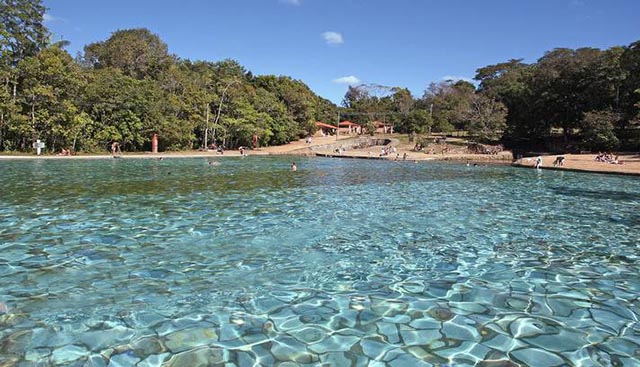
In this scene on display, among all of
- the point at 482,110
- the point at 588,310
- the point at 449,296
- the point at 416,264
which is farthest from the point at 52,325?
the point at 482,110

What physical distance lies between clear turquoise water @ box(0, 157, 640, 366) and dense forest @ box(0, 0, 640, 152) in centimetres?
2556

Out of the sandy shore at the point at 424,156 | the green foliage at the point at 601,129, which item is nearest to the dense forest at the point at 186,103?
the green foliage at the point at 601,129

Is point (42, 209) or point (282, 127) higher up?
point (282, 127)

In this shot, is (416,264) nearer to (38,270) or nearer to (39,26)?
(38,270)

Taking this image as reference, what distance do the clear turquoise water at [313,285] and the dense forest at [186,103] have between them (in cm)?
2556

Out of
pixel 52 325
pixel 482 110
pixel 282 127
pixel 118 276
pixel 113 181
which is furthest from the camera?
pixel 282 127

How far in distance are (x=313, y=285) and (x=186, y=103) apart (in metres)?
44.8

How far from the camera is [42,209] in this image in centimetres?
1182

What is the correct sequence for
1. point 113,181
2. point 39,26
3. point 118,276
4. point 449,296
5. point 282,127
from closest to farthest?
1. point 449,296
2. point 118,276
3. point 113,181
4. point 39,26
5. point 282,127


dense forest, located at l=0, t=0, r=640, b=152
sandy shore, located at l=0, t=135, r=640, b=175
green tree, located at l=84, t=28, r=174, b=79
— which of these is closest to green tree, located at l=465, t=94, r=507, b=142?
dense forest, located at l=0, t=0, r=640, b=152

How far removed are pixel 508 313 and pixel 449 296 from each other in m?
0.79

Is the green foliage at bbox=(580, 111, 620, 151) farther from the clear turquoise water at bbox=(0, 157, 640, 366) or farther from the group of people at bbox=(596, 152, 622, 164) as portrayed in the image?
the clear turquoise water at bbox=(0, 157, 640, 366)

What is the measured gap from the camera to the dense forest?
112 feet

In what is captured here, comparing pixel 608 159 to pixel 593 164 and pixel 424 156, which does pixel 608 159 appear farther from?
pixel 424 156
